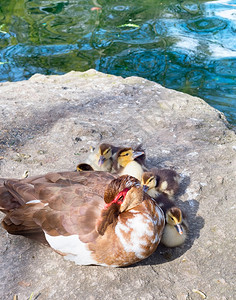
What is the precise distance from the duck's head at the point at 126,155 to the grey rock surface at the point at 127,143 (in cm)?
43

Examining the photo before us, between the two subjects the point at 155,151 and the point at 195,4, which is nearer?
Result: the point at 155,151

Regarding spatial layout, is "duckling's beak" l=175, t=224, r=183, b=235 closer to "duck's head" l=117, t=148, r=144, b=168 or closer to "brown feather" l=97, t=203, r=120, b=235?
"brown feather" l=97, t=203, r=120, b=235

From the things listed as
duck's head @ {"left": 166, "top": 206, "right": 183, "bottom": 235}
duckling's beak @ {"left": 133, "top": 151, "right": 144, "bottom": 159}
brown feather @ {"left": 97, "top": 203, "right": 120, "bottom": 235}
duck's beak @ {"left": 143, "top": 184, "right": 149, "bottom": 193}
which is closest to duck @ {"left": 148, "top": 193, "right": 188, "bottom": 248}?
duck's head @ {"left": 166, "top": 206, "right": 183, "bottom": 235}

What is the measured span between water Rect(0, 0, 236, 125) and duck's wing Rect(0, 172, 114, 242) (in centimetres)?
457

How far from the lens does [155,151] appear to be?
5.40 meters

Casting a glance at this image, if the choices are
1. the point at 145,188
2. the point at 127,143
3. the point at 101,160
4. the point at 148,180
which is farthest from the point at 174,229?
the point at 127,143

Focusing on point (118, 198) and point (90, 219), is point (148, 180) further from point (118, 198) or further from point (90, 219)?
point (90, 219)

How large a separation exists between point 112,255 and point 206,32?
8510mm

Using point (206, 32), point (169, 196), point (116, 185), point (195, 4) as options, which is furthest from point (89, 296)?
point (195, 4)

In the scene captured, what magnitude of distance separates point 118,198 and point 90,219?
0.30 meters

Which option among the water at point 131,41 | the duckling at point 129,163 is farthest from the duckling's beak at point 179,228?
the water at point 131,41

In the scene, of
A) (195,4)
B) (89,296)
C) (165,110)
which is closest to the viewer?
(89,296)

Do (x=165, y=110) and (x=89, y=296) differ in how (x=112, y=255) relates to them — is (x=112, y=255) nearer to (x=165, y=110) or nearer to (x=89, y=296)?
(x=89, y=296)

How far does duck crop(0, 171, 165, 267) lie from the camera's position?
10.9 ft
